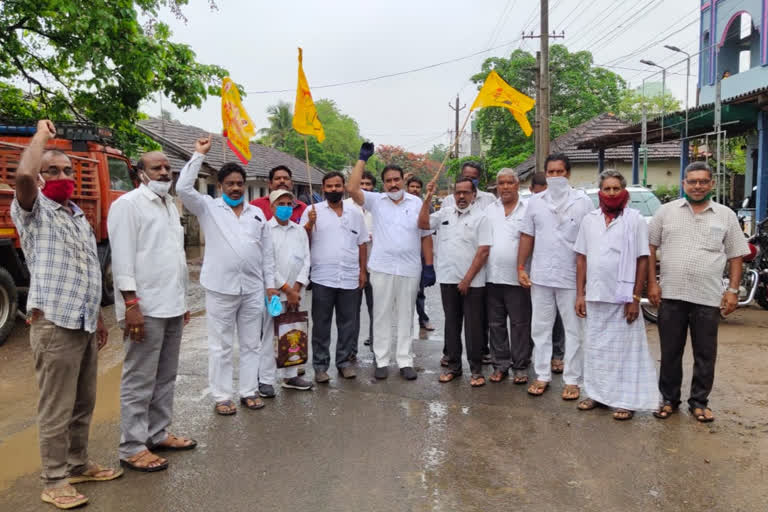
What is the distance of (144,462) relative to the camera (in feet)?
12.5

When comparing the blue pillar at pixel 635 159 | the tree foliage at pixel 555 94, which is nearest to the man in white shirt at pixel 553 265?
the blue pillar at pixel 635 159

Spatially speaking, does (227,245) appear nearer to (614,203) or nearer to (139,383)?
(139,383)

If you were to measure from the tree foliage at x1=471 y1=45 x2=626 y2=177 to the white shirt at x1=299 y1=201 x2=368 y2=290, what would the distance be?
30.0 metres

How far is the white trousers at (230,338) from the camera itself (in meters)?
4.87

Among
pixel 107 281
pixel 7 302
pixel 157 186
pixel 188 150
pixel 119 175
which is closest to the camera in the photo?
pixel 157 186

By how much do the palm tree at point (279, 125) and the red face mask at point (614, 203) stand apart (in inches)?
2242

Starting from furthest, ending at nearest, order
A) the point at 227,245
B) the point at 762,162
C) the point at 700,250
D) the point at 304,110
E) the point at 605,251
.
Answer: the point at 762,162 < the point at 304,110 < the point at 605,251 < the point at 227,245 < the point at 700,250

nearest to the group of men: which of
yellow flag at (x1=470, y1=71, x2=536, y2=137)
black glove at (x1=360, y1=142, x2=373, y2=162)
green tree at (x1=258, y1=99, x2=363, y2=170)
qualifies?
black glove at (x1=360, y1=142, x2=373, y2=162)

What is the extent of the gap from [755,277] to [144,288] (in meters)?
7.75

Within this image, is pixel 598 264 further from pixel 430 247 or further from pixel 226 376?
pixel 226 376

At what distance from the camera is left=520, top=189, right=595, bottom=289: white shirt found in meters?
5.34

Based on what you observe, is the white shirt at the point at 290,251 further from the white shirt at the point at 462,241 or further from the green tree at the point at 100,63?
the green tree at the point at 100,63

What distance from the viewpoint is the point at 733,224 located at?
4.66m

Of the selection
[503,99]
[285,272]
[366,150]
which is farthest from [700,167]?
[285,272]
